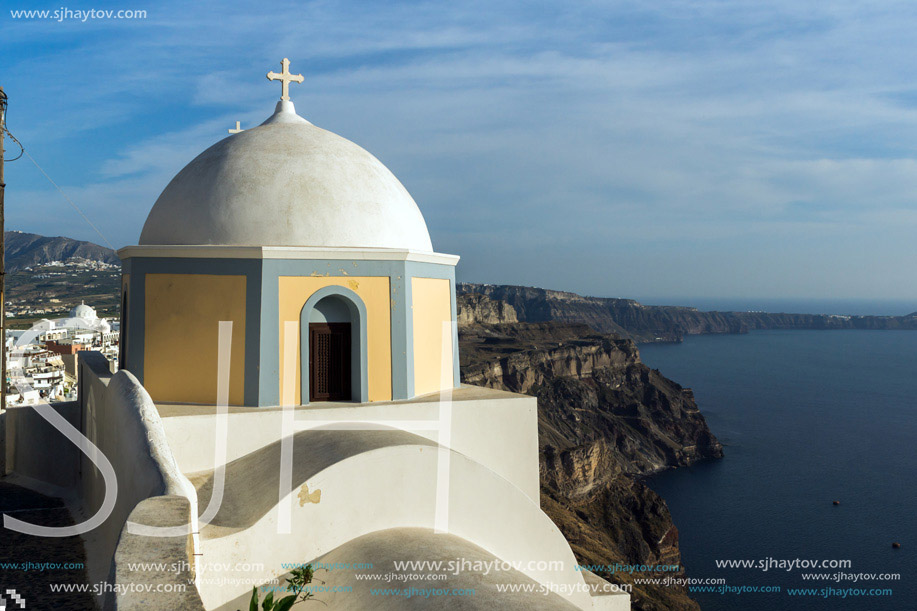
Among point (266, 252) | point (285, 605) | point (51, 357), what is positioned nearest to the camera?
point (285, 605)

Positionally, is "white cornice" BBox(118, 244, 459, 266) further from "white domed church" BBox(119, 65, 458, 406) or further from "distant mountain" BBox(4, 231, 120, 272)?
"distant mountain" BBox(4, 231, 120, 272)

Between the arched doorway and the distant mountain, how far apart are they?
436 feet

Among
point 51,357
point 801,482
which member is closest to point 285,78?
point 51,357

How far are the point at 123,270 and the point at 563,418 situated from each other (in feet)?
191

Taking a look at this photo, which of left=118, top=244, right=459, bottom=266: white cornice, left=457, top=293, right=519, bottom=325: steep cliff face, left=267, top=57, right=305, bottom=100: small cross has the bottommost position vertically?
left=118, top=244, right=459, bottom=266: white cornice

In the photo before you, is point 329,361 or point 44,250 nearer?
point 329,361

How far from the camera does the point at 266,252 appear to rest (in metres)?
7.18

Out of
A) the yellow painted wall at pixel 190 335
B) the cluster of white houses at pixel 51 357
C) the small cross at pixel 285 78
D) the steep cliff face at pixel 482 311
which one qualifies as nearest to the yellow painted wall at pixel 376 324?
the yellow painted wall at pixel 190 335

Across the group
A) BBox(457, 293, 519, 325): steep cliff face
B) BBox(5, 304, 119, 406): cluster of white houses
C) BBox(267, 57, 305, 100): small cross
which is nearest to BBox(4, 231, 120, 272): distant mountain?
BBox(457, 293, 519, 325): steep cliff face

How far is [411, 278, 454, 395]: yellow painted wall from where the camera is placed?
804 cm

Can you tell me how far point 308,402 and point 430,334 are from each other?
5.54 ft

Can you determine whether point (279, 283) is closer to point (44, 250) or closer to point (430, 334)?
point (430, 334)

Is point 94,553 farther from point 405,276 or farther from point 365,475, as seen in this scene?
point 405,276

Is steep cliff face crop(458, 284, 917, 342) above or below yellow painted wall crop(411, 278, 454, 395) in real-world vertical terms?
above
